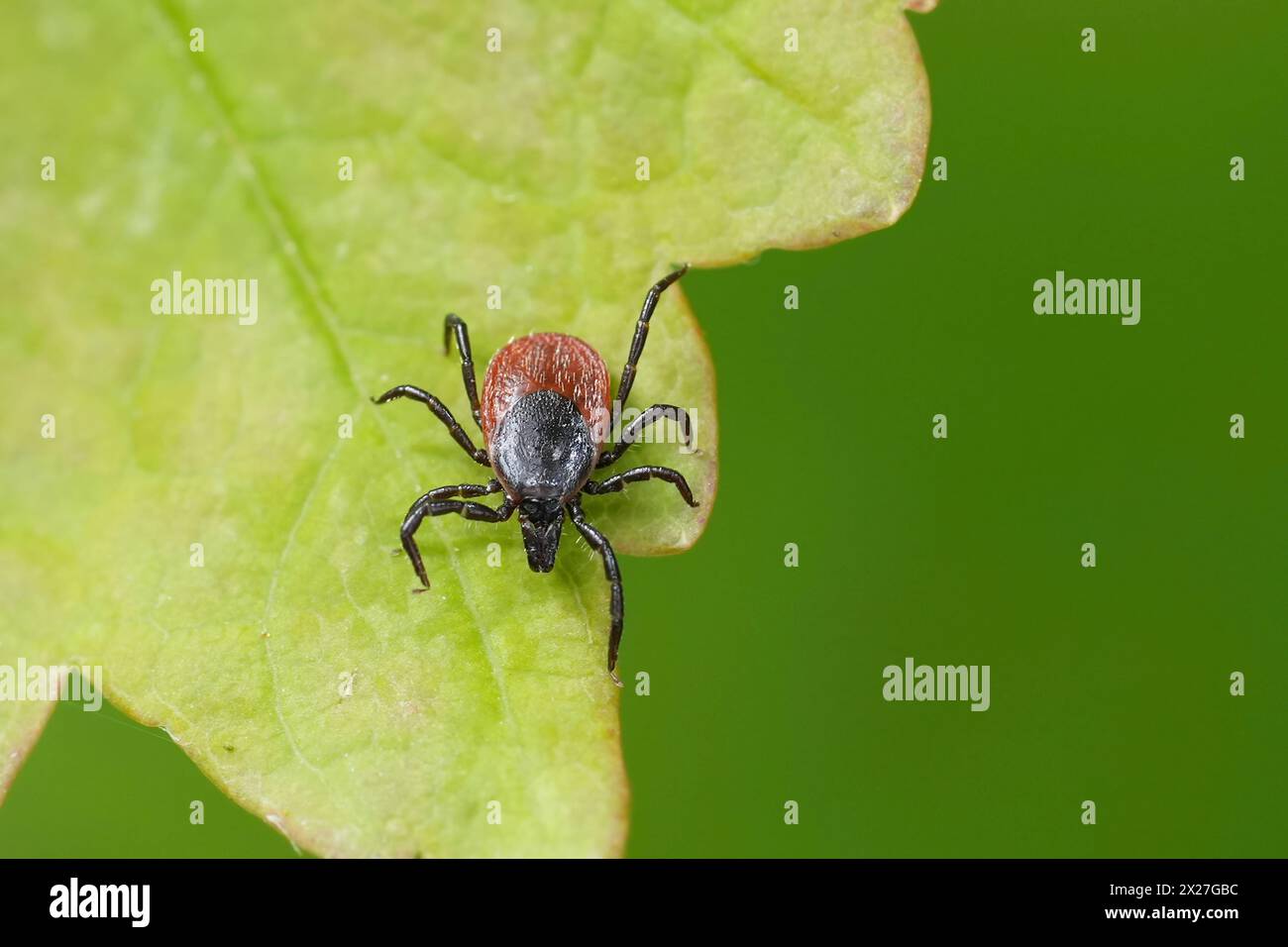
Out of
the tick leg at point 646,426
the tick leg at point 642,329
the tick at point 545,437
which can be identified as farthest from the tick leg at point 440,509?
the tick leg at point 642,329

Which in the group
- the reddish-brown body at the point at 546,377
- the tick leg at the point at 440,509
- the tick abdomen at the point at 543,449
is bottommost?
the tick leg at the point at 440,509

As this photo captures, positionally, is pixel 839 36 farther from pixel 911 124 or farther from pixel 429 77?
pixel 429 77

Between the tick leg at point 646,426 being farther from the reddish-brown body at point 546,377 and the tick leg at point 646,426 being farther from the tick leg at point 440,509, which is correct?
the tick leg at point 440,509

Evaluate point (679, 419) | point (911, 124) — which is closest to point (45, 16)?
point (679, 419)

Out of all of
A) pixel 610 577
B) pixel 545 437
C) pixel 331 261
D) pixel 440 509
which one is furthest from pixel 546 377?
pixel 331 261

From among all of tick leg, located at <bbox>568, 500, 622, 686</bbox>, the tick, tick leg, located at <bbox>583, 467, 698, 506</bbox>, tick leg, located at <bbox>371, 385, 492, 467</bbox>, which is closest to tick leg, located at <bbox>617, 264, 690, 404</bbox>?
the tick
